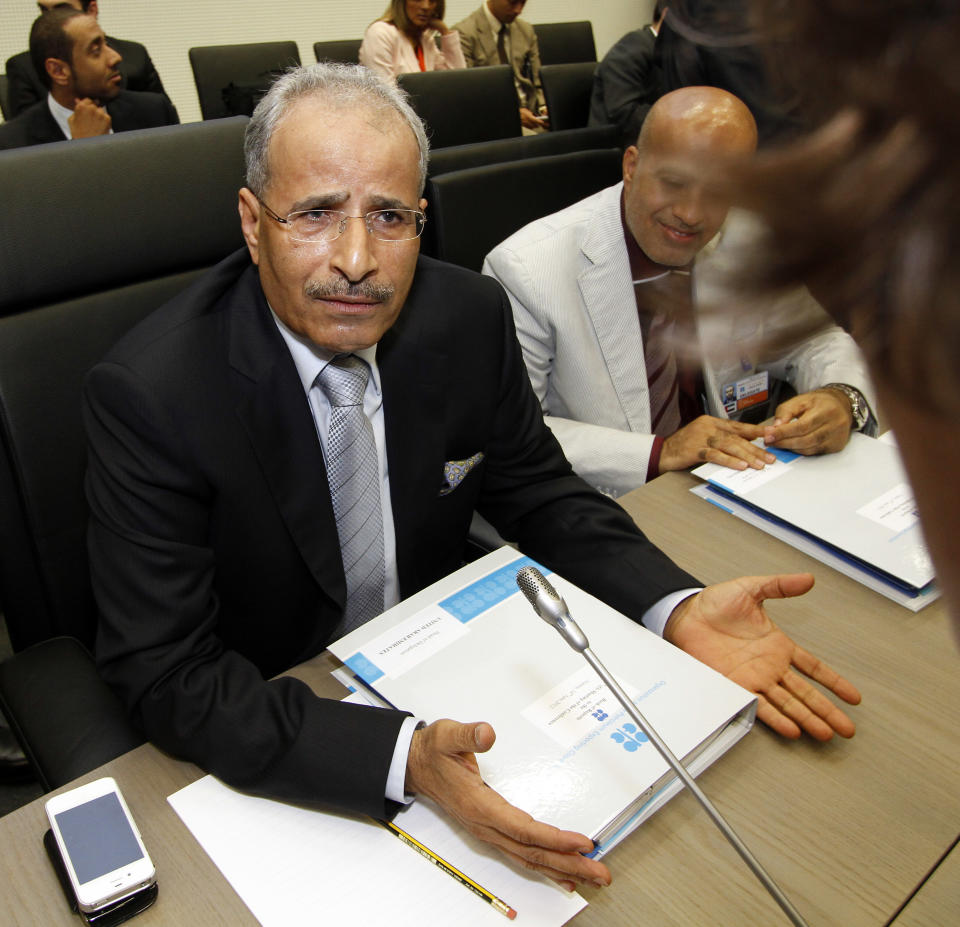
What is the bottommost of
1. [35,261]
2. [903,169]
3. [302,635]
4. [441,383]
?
[302,635]

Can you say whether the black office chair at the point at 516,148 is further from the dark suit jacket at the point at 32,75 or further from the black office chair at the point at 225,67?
the dark suit jacket at the point at 32,75

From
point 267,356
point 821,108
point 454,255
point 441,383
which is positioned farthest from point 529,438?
point 821,108

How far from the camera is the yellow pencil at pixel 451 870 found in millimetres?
666

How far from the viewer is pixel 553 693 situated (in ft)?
2.74

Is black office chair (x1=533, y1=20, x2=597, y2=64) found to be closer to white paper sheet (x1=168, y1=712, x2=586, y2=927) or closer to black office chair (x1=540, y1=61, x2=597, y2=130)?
black office chair (x1=540, y1=61, x2=597, y2=130)

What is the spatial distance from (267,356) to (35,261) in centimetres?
32

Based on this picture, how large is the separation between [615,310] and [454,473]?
0.66m

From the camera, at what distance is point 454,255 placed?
1.75 m

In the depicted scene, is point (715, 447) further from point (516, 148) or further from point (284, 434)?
point (516, 148)

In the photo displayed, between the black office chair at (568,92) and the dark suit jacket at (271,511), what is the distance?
2376mm

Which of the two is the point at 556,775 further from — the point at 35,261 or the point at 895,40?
the point at 35,261

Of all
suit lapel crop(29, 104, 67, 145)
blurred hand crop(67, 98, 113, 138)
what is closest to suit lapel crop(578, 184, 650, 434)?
blurred hand crop(67, 98, 113, 138)

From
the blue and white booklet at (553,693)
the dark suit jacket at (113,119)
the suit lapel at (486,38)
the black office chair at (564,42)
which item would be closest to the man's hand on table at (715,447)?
the blue and white booklet at (553,693)

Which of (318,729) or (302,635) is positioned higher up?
(318,729)
